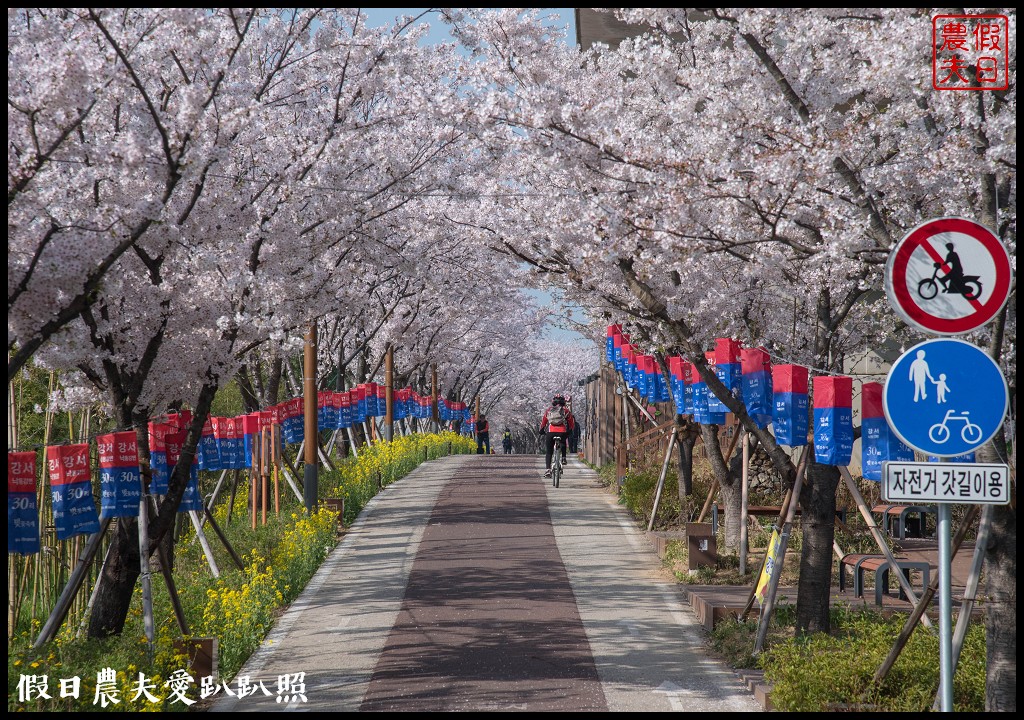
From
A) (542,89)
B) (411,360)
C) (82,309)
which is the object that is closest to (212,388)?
(82,309)

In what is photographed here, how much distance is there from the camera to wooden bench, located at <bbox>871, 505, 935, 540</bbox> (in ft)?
43.6

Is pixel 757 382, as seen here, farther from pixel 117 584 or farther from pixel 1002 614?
pixel 117 584

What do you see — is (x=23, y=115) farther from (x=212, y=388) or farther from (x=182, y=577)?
(x=182, y=577)

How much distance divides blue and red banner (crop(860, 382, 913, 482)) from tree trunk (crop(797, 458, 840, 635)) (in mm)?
1303

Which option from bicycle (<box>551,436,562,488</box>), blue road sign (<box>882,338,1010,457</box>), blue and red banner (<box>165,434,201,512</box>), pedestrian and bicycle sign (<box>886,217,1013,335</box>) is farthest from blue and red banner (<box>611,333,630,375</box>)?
blue road sign (<box>882,338,1010,457</box>)

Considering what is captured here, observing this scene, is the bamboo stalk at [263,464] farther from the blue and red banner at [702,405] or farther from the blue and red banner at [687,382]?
the blue and red banner at [702,405]

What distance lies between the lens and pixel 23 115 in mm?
6895

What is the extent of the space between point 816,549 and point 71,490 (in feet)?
19.8

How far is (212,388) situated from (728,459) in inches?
258

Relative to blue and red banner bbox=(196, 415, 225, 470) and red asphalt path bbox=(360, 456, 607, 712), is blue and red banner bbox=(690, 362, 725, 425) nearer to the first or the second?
red asphalt path bbox=(360, 456, 607, 712)

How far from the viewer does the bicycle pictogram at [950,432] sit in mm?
5125

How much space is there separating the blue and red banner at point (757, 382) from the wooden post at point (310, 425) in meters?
7.64

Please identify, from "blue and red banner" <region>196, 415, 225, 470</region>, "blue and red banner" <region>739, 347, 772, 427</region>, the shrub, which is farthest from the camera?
"blue and red banner" <region>196, 415, 225, 470</region>

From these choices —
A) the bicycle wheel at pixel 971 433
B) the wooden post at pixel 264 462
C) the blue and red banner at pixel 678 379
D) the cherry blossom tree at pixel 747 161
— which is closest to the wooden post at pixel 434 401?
the wooden post at pixel 264 462
